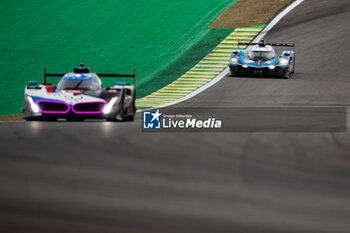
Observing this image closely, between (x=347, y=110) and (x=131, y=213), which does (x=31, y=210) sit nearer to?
(x=131, y=213)

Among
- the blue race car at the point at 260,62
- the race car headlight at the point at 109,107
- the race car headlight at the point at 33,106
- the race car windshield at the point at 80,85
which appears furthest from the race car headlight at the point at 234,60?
the race car headlight at the point at 33,106

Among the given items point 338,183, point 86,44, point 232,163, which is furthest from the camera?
point 86,44

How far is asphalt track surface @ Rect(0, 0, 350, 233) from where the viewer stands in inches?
272

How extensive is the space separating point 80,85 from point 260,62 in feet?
41.6

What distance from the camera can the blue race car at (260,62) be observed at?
2659 cm

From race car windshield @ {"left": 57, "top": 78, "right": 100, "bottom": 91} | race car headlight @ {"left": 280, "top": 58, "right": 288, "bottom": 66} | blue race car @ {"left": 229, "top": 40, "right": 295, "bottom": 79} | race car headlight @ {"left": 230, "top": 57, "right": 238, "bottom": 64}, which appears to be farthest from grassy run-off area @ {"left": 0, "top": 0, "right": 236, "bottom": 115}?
race car windshield @ {"left": 57, "top": 78, "right": 100, "bottom": 91}

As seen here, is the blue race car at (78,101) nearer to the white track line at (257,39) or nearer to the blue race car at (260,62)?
the white track line at (257,39)

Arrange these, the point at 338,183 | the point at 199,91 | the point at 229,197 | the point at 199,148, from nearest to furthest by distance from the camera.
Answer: the point at 229,197 < the point at 338,183 < the point at 199,148 < the point at 199,91

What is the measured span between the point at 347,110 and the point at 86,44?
737 inches

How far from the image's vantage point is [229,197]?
8.09 meters

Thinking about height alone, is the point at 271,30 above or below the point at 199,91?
above

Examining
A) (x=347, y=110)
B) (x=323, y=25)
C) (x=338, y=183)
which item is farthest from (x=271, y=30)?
(x=338, y=183)

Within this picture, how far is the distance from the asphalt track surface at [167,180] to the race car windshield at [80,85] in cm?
92

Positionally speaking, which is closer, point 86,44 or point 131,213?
point 131,213
